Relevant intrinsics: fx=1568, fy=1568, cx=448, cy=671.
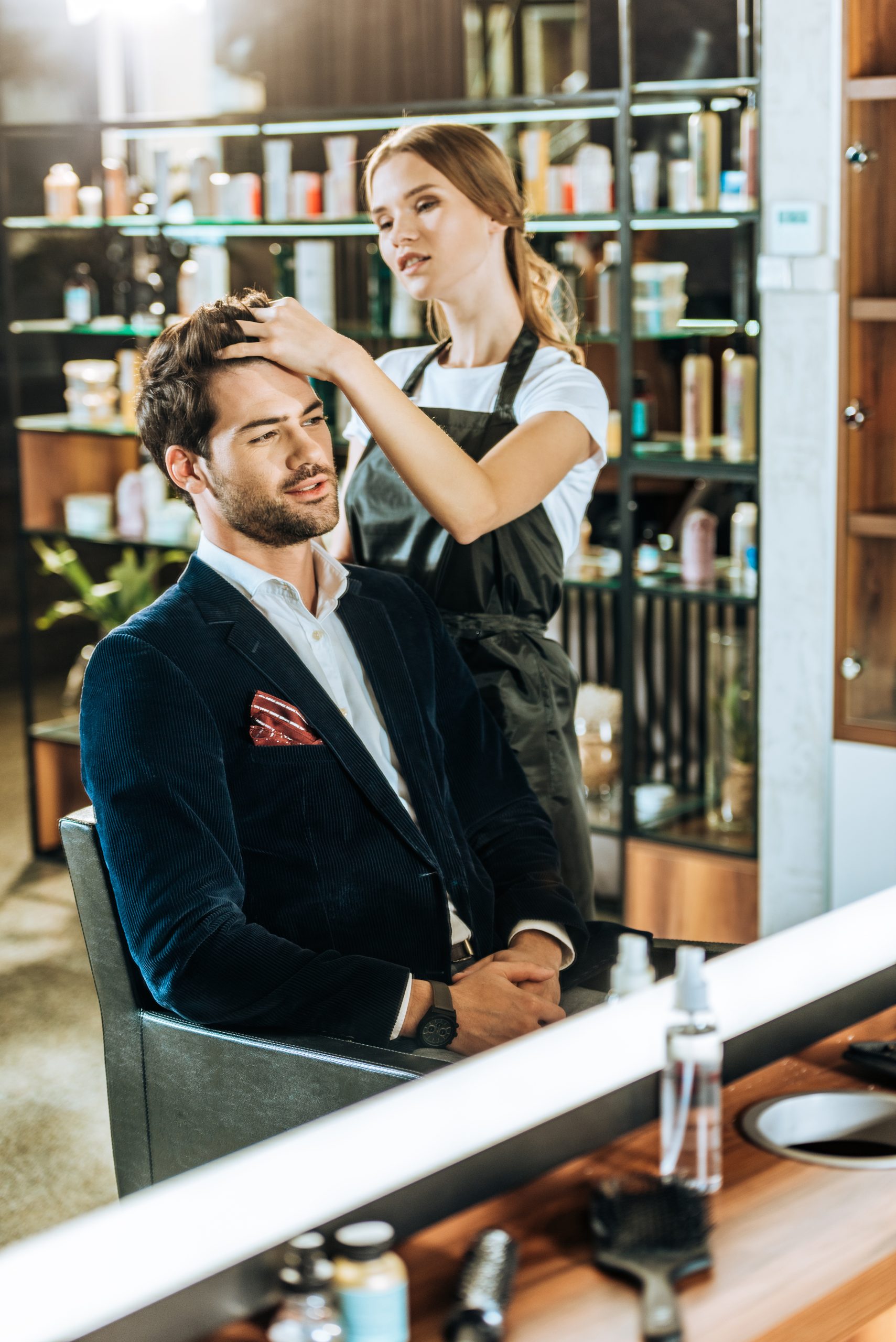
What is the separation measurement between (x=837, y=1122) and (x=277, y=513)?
2.69ft

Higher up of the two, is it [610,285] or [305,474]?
[610,285]

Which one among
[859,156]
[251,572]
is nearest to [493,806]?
[251,572]

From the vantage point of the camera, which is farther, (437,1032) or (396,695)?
(396,695)

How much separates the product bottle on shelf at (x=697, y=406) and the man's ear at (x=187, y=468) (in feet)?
6.02

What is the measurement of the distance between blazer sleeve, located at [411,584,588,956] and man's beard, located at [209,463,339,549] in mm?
269

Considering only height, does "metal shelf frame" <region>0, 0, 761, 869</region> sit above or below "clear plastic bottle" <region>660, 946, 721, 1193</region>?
above

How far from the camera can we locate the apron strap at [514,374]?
1.80 metres

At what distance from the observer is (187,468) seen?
152cm

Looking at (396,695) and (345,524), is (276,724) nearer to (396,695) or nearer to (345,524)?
(396,695)

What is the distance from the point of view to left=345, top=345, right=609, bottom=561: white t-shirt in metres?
1.74

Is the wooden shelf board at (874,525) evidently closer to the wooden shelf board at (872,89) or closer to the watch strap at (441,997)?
the wooden shelf board at (872,89)

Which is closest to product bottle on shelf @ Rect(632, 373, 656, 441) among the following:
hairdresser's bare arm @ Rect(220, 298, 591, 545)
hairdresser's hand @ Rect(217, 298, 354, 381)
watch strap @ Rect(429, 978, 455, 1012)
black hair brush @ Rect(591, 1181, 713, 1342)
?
hairdresser's bare arm @ Rect(220, 298, 591, 545)

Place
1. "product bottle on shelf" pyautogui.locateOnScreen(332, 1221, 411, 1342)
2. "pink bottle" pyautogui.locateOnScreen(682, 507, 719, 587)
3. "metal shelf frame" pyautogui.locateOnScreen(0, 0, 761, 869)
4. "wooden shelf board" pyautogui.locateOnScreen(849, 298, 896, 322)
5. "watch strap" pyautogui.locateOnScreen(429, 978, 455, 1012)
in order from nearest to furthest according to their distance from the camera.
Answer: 1. "product bottle on shelf" pyautogui.locateOnScreen(332, 1221, 411, 1342)
2. "watch strap" pyautogui.locateOnScreen(429, 978, 455, 1012)
3. "metal shelf frame" pyautogui.locateOnScreen(0, 0, 761, 869)
4. "wooden shelf board" pyautogui.locateOnScreen(849, 298, 896, 322)
5. "pink bottle" pyautogui.locateOnScreen(682, 507, 719, 587)

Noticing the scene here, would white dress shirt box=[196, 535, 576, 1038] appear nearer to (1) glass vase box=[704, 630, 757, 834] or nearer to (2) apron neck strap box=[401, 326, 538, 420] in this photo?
(2) apron neck strap box=[401, 326, 538, 420]
